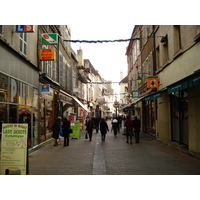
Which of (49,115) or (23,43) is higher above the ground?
(23,43)

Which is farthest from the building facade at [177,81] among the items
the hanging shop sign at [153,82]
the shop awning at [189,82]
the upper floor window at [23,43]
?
the upper floor window at [23,43]

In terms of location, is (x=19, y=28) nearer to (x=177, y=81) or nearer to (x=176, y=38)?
(x=177, y=81)

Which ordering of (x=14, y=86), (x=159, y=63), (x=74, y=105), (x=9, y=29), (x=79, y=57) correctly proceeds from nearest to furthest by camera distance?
(x=9, y=29) → (x=14, y=86) → (x=159, y=63) → (x=74, y=105) → (x=79, y=57)

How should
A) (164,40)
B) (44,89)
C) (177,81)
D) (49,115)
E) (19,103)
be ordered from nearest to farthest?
(177,81) < (19,103) < (44,89) < (164,40) < (49,115)

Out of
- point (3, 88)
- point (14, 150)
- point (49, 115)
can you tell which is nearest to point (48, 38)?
point (3, 88)

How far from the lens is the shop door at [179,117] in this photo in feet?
41.7

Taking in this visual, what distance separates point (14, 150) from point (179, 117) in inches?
384

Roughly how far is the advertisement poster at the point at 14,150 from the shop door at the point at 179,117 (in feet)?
28.0

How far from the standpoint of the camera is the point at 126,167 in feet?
27.4

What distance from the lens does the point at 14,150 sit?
6.55m

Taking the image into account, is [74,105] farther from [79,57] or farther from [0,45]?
[0,45]

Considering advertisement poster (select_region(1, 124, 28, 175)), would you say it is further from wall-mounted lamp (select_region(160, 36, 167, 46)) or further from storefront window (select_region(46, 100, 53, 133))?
wall-mounted lamp (select_region(160, 36, 167, 46))
